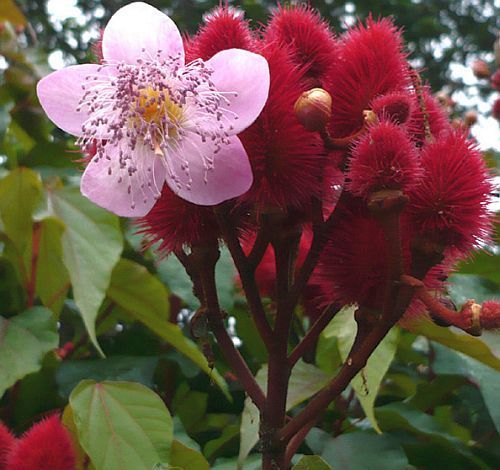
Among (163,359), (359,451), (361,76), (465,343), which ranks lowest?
(163,359)

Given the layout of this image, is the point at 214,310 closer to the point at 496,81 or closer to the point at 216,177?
the point at 216,177

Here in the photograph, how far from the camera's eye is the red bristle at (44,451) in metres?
0.54

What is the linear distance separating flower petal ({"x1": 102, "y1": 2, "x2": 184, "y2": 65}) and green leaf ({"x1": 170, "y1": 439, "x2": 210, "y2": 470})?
0.28 meters

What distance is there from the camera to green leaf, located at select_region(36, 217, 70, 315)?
0.84m

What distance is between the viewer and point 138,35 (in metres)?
0.48

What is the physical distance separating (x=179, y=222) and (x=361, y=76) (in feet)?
0.48

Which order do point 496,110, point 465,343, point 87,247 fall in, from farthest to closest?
point 496,110, point 87,247, point 465,343

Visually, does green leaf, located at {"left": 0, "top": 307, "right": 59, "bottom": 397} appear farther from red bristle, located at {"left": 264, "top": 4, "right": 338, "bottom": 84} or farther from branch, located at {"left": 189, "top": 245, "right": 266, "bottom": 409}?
red bristle, located at {"left": 264, "top": 4, "right": 338, "bottom": 84}

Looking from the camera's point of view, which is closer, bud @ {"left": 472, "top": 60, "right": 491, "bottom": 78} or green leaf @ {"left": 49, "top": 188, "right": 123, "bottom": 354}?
green leaf @ {"left": 49, "top": 188, "right": 123, "bottom": 354}

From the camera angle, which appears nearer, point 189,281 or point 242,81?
point 242,81

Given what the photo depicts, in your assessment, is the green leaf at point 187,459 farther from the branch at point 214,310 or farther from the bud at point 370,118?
the bud at point 370,118

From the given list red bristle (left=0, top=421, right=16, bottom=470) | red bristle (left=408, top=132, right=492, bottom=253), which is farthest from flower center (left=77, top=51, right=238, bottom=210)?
red bristle (left=0, top=421, right=16, bottom=470)

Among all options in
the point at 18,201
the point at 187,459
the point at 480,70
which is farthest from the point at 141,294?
the point at 480,70

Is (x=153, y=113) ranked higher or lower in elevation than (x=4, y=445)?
higher
